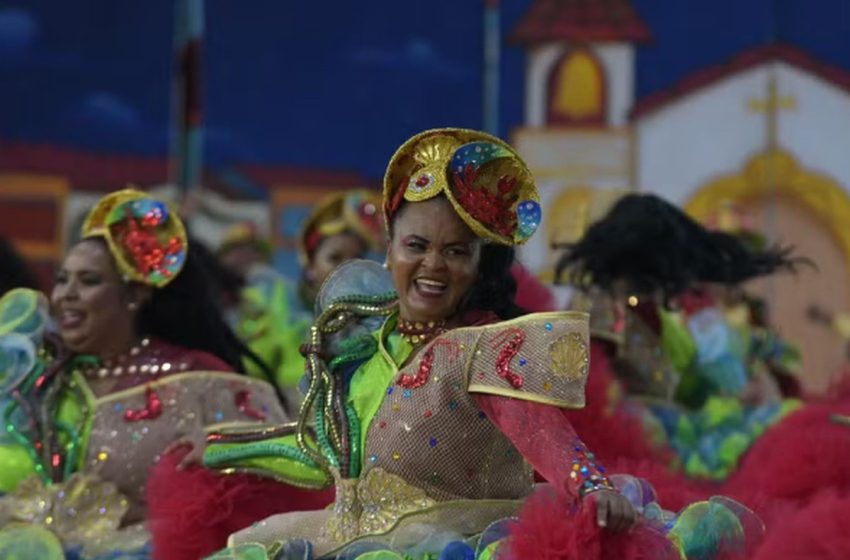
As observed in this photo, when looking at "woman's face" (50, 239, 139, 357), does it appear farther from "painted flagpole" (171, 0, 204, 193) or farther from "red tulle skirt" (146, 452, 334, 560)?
"painted flagpole" (171, 0, 204, 193)

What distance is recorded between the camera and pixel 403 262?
14.1 feet

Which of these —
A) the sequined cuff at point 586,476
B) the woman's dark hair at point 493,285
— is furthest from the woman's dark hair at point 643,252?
the sequined cuff at point 586,476

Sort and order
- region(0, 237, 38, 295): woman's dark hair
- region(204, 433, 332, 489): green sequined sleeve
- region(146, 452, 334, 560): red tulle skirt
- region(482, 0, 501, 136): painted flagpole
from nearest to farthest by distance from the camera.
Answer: region(204, 433, 332, 489): green sequined sleeve → region(146, 452, 334, 560): red tulle skirt → region(0, 237, 38, 295): woman's dark hair → region(482, 0, 501, 136): painted flagpole

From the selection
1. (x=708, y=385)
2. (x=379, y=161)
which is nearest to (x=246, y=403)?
(x=708, y=385)

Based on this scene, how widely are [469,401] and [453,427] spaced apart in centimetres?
6

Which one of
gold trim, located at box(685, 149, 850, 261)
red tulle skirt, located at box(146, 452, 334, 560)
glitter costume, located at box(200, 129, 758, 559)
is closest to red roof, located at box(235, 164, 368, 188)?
gold trim, located at box(685, 149, 850, 261)

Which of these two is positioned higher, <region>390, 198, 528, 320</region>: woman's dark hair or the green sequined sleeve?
<region>390, 198, 528, 320</region>: woman's dark hair

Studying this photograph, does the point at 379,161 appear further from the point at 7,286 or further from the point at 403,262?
the point at 403,262

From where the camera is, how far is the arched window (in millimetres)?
11750

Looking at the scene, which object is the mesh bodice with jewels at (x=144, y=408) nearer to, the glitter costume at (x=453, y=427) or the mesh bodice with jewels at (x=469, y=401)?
the glitter costume at (x=453, y=427)

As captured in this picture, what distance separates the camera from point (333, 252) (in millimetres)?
8703

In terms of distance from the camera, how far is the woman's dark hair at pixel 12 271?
7801 mm

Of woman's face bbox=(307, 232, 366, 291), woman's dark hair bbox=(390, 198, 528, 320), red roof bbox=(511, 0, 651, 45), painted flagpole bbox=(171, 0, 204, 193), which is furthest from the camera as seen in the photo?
painted flagpole bbox=(171, 0, 204, 193)

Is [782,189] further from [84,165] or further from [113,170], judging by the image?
[84,165]
